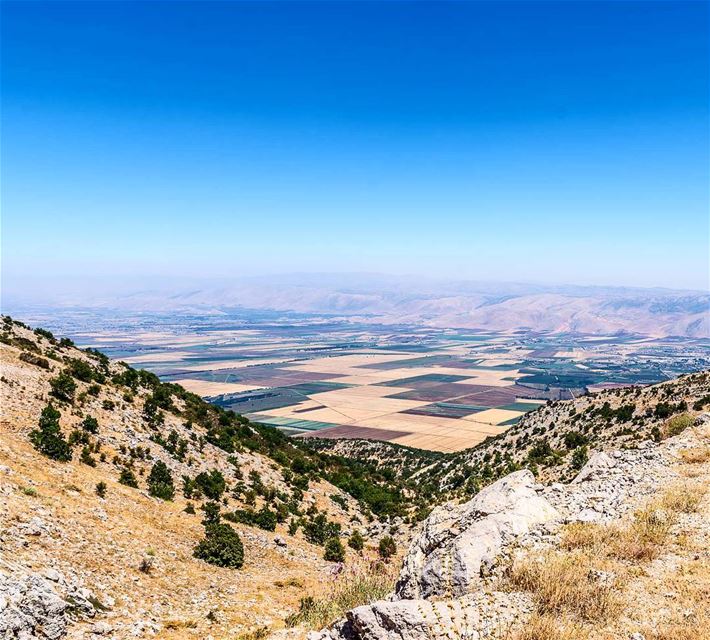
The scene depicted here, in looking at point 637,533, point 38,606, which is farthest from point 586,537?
point 38,606

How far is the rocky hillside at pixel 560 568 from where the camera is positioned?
1013 cm

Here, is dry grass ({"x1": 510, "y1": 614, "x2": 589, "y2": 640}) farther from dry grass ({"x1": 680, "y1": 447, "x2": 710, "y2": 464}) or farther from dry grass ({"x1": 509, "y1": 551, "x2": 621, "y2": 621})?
dry grass ({"x1": 680, "y1": 447, "x2": 710, "y2": 464})

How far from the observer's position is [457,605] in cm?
1110

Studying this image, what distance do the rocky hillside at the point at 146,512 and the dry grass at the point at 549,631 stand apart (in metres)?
10.7

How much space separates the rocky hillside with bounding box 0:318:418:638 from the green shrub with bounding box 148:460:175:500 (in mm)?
115

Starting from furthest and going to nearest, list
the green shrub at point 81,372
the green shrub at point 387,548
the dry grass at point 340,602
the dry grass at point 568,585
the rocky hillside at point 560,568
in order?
the green shrub at point 81,372 → the green shrub at point 387,548 → the dry grass at point 340,602 → the dry grass at point 568,585 → the rocky hillside at point 560,568

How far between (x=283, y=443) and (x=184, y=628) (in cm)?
4069

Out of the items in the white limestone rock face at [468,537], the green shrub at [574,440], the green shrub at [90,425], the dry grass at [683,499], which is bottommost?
the green shrub at [574,440]

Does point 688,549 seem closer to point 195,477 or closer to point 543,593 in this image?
point 543,593

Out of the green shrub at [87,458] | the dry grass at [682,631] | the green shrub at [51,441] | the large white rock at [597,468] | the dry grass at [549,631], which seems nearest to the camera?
the dry grass at [682,631]

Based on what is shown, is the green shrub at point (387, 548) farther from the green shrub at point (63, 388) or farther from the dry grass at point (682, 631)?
the green shrub at point (63, 388)

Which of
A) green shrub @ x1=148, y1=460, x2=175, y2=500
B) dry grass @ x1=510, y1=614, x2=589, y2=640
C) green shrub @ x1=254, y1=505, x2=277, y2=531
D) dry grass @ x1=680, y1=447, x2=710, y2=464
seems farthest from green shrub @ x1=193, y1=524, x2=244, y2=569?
dry grass @ x1=680, y1=447, x2=710, y2=464

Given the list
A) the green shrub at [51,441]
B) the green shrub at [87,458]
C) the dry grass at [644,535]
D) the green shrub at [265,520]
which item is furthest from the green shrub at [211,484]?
the dry grass at [644,535]

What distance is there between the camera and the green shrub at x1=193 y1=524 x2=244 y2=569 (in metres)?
22.3
